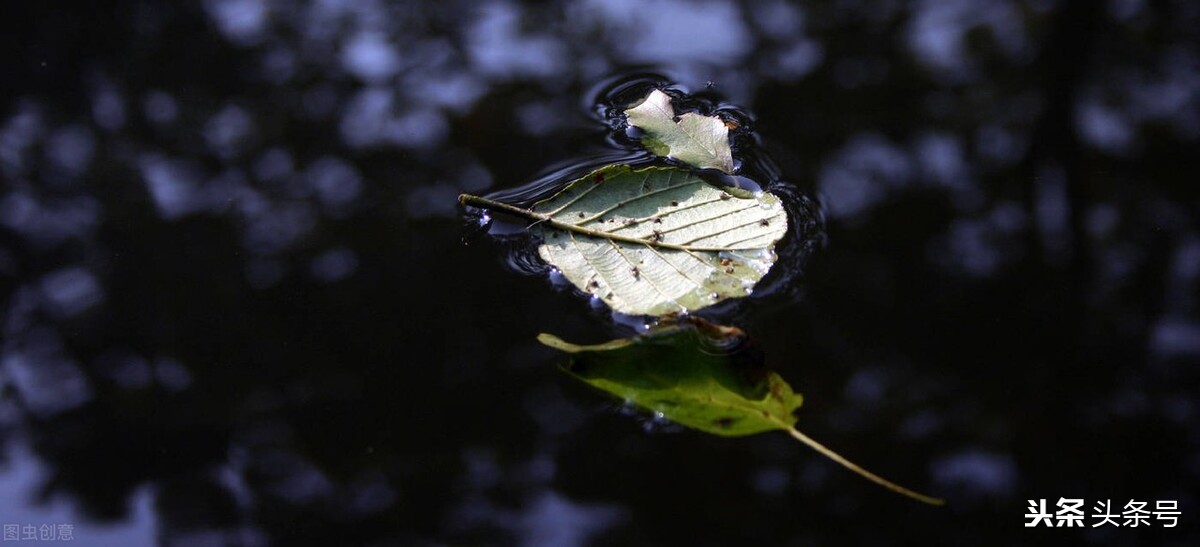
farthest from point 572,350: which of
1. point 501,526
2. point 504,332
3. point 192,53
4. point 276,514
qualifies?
point 192,53

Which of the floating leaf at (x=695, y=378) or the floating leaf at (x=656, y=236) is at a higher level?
the floating leaf at (x=656, y=236)

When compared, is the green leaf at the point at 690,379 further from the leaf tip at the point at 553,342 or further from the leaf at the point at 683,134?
the leaf at the point at 683,134

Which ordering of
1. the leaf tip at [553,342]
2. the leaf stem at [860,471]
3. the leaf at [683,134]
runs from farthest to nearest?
the leaf at [683,134]
the leaf tip at [553,342]
the leaf stem at [860,471]

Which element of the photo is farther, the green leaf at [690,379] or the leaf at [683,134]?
the leaf at [683,134]

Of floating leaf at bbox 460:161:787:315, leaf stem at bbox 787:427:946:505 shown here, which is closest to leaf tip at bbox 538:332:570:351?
floating leaf at bbox 460:161:787:315

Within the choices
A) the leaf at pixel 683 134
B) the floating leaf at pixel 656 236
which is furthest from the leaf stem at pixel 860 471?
the leaf at pixel 683 134

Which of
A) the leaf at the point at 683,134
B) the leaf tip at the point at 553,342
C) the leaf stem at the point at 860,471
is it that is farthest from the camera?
the leaf at the point at 683,134

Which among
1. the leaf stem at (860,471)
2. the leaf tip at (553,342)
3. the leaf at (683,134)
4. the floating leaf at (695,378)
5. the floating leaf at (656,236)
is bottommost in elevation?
the leaf stem at (860,471)

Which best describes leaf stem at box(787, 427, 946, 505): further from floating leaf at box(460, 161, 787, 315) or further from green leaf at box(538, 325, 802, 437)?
floating leaf at box(460, 161, 787, 315)
